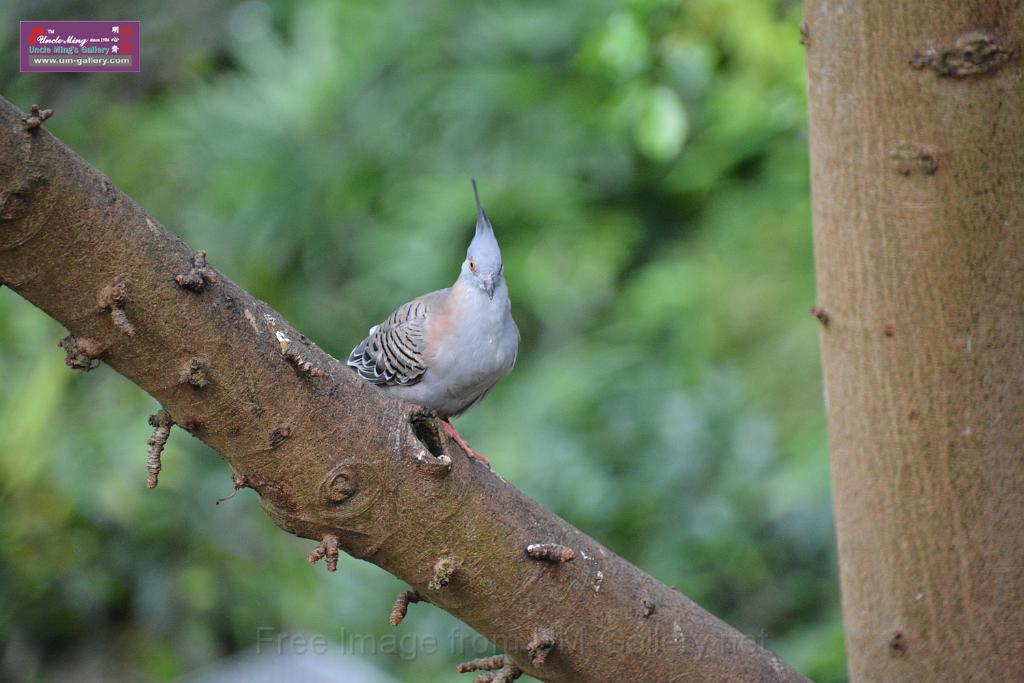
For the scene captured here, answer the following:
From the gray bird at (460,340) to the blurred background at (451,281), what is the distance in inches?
26.7

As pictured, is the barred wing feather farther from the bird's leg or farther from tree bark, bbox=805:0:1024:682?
tree bark, bbox=805:0:1024:682

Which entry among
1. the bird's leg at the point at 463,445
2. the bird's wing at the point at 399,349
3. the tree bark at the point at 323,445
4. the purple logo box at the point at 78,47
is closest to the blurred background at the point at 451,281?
the bird's wing at the point at 399,349

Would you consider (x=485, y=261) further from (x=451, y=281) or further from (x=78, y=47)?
(x=451, y=281)

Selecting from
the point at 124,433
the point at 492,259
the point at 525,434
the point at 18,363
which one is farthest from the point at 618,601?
the point at 18,363

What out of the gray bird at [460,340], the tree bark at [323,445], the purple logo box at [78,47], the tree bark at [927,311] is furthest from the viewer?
the purple logo box at [78,47]

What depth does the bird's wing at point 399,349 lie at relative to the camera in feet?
7.74

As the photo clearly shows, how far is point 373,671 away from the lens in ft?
12.4

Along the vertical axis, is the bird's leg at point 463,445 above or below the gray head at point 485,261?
below

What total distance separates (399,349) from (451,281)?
120 inches

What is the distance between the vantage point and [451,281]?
5434 millimetres

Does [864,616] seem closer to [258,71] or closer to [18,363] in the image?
[18,363]

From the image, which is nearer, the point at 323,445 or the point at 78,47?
the point at 323,445

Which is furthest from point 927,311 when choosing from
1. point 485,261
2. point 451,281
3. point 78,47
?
point 451,281

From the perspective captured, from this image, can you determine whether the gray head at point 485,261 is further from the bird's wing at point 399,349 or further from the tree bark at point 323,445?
the tree bark at point 323,445
